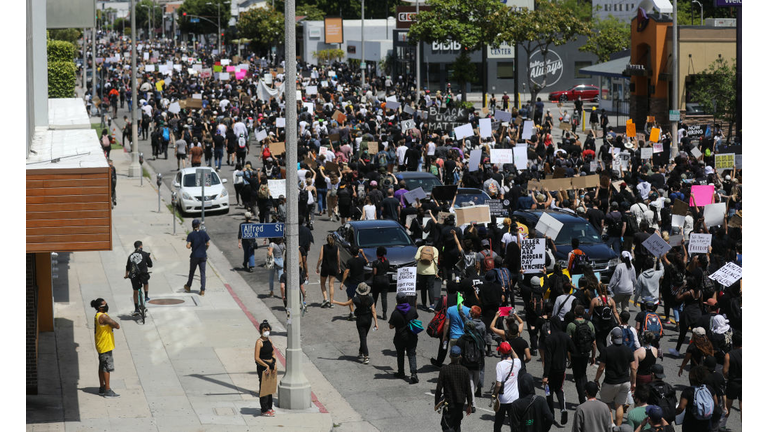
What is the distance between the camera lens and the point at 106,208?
1355cm

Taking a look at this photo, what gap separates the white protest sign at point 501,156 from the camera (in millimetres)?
30656

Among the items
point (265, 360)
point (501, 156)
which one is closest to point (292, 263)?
point (265, 360)

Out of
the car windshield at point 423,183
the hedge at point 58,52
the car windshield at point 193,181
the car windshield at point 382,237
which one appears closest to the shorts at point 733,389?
the car windshield at point 382,237

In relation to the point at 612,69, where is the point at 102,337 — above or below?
below

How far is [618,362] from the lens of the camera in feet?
47.1

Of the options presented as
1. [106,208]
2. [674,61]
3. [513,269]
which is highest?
[674,61]

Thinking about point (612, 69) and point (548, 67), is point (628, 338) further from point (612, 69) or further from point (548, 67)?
point (548, 67)

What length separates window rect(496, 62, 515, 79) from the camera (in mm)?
77875

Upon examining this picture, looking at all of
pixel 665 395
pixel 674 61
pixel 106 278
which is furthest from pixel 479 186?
pixel 665 395

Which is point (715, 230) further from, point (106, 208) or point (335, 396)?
point (106, 208)

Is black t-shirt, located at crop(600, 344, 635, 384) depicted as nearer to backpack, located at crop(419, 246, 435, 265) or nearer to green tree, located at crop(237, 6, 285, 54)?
backpack, located at crop(419, 246, 435, 265)

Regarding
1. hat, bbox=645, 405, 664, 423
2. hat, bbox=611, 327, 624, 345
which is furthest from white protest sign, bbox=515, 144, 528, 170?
hat, bbox=645, 405, 664, 423

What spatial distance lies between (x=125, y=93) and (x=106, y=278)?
4525 centimetres

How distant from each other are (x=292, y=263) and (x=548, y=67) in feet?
188
